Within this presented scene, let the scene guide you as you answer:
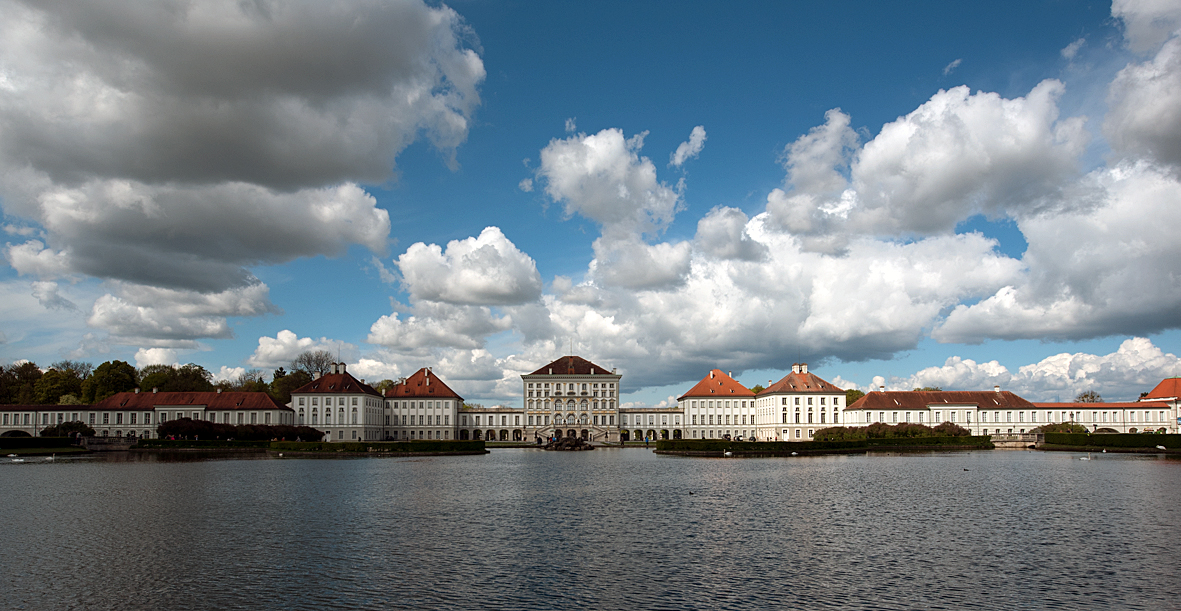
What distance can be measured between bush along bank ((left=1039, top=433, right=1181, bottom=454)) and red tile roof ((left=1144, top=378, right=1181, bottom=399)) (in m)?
37.1

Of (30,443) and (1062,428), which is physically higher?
(1062,428)

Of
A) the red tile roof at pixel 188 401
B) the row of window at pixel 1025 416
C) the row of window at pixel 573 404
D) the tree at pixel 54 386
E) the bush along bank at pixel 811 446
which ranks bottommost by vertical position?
the bush along bank at pixel 811 446

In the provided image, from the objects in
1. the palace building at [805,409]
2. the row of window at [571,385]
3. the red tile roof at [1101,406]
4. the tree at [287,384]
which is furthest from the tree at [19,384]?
the red tile roof at [1101,406]

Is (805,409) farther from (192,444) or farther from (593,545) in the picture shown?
(593,545)

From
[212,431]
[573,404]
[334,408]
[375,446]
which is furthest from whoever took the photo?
[573,404]

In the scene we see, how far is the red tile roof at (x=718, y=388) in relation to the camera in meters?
127

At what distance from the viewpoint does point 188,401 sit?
345 feet

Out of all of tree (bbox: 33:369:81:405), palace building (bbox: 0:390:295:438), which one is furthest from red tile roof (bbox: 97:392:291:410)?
tree (bbox: 33:369:81:405)

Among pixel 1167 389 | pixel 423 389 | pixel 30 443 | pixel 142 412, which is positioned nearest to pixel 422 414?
pixel 423 389

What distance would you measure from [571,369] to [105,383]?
68.7 meters

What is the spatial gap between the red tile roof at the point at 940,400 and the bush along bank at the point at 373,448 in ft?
203

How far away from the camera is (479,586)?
56.9 ft

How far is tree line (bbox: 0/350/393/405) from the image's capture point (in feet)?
367

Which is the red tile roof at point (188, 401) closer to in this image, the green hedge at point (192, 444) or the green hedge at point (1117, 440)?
the green hedge at point (192, 444)
